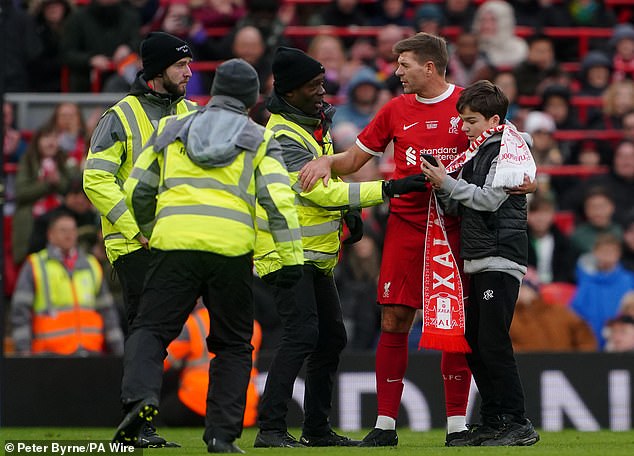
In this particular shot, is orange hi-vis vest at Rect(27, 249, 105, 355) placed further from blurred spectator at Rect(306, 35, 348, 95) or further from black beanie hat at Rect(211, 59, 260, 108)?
black beanie hat at Rect(211, 59, 260, 108)

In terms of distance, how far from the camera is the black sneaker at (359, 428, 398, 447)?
8109 millimetres

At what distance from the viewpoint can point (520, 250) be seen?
7855 mm

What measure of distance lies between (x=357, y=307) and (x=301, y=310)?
4.41m

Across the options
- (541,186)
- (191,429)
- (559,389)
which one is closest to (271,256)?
(191,429)

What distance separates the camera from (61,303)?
11898mm

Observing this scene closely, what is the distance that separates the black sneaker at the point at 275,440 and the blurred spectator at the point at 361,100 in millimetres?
6745

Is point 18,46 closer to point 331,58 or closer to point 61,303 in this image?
point 331,58

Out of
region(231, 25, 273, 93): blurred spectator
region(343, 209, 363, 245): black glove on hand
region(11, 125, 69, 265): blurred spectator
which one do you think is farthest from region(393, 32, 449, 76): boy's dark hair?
region(231, 25, 273, 93): blurred spectator

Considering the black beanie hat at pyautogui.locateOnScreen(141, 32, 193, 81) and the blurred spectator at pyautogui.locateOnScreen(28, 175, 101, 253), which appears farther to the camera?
the blurred spectator at pyautogui.locateOnScreen(28, 175, 101, 253)

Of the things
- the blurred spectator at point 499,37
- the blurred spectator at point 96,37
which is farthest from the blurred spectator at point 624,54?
the blurred spectator at point 96,37

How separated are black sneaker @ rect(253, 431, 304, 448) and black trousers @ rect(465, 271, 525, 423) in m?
1.18

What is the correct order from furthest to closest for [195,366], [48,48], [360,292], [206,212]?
[48,48]
[360,292]
[195,366]
[206,212]

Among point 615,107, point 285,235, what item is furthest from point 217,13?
point 285,235

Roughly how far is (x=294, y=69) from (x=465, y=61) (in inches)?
312
